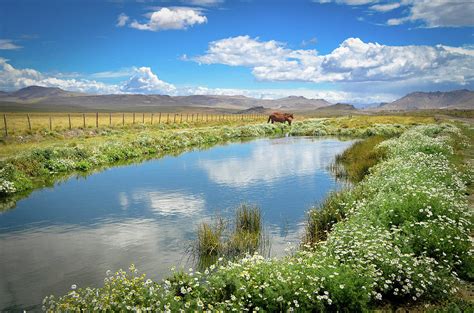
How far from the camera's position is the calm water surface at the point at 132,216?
1084cm

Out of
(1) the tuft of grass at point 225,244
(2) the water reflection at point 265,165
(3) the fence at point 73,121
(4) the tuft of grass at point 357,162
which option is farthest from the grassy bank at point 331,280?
(3) the fence at point 73,121

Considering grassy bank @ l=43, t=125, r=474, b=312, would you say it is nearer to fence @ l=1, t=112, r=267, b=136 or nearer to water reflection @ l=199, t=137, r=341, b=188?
water reflection @ l=199, t=137, r=341, b=188

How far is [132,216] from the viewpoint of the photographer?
16.4 meters

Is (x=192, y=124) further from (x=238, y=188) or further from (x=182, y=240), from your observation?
(x=182, y=240)

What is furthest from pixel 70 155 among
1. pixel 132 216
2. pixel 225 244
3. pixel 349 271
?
pixel 349 271

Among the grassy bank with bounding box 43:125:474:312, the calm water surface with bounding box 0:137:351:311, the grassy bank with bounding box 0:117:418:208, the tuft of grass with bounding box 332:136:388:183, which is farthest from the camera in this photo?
the tuft of grass with bounding box 332:136:388:183

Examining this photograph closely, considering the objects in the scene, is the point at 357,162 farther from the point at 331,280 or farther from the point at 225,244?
the point at 331,280

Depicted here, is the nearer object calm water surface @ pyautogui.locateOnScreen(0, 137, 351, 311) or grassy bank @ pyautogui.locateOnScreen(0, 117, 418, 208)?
calm water surface @ pyautogui.locateOnScreen(0, 137, 351, 311)

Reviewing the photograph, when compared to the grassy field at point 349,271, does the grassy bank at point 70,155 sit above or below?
below

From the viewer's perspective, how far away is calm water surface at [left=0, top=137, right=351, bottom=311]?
10.8m

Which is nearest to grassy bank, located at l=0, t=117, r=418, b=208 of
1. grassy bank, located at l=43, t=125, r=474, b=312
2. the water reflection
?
the water reflection

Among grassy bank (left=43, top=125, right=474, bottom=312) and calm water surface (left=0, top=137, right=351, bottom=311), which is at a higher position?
grassy bank (left=43, top=125, right=474, bottom=312)

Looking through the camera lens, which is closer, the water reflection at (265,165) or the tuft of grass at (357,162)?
the tuft of grass at (357,162)

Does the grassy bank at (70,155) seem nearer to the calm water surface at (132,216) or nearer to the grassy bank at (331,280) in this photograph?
the calm water surface at (132,216)
